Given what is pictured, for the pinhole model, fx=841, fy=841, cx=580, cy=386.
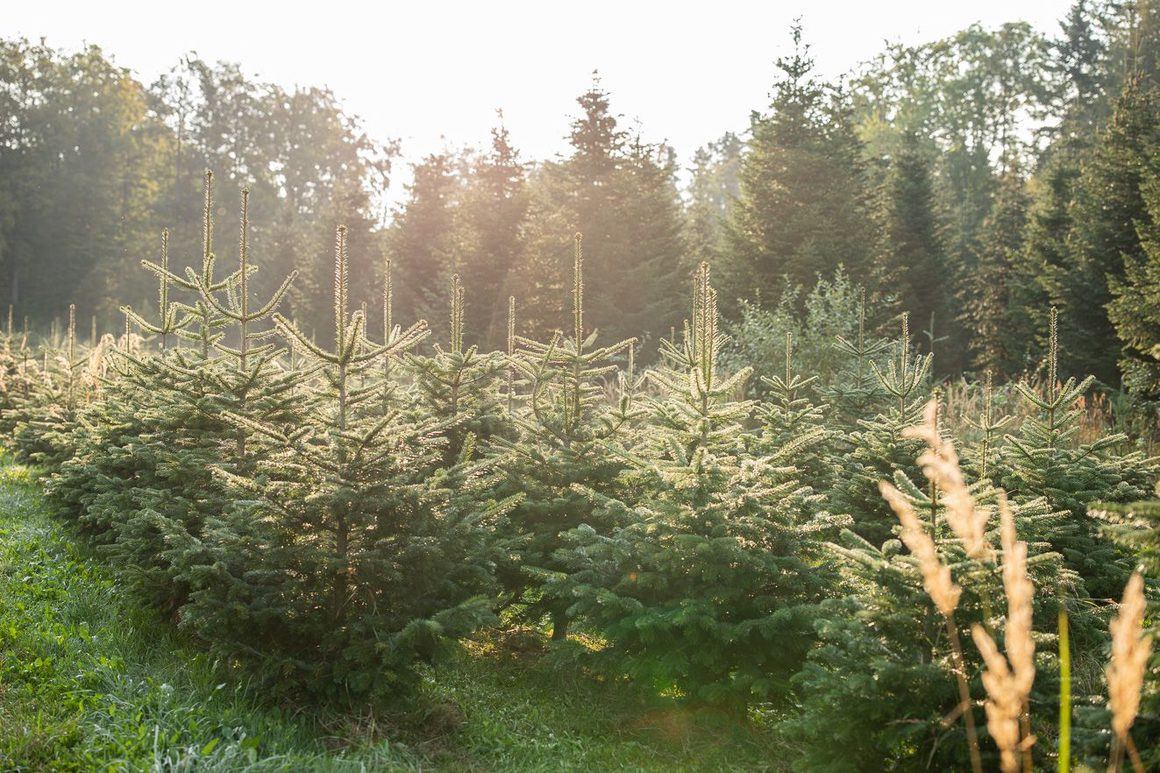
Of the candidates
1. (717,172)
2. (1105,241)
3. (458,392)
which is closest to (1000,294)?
(1105,241)

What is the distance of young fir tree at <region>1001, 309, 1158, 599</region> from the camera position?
6520 millimetres

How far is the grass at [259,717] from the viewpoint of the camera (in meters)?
4.25

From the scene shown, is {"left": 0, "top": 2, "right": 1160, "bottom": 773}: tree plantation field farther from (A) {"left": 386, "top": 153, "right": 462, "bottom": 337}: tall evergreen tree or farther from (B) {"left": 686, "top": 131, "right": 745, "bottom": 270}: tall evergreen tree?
(B) {"left": 686, "top": 131, "right": 745, "bottom": 270}: tall evergreen tree

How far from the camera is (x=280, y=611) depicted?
490 centimetres

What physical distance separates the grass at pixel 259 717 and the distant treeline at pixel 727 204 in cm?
1334

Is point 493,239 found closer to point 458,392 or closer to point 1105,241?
point 1105,241

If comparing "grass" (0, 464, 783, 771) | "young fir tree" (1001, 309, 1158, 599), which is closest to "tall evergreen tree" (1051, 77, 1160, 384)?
"young fir tree" (1001, 309, 1158, 599)

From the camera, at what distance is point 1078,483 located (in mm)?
7059

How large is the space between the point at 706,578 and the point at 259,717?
2.74 m

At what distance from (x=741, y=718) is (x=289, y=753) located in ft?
9.09

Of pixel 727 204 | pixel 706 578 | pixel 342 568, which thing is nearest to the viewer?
pixel 342 568

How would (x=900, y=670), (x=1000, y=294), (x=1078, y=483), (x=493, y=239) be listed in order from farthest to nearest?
1. (x=1000, y=294)
2. (x=493, y=239)
3. (x=1078, y=483)
4. (x=900, y=670)

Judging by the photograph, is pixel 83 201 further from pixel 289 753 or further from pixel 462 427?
pixel 289 753

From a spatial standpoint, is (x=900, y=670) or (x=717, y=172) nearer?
(x=900, y=670)
